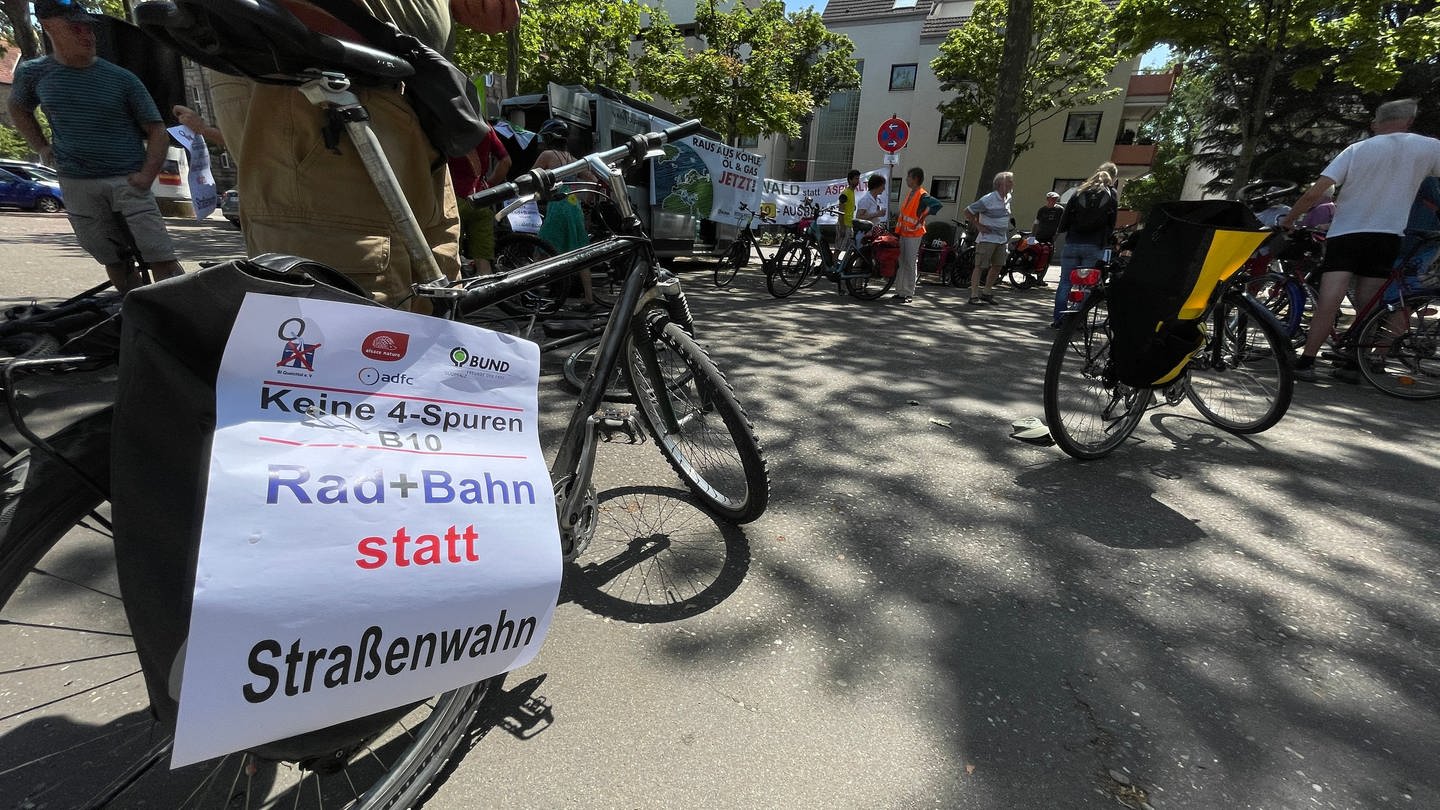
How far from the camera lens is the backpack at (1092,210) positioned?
253 inches

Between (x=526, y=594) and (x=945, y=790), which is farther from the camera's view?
(x=945, y=790)

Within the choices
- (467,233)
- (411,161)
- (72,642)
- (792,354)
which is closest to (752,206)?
(792,354)

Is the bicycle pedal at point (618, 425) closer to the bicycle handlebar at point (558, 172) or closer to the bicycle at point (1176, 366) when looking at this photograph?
the bicycle handlebar at point (558, 172)

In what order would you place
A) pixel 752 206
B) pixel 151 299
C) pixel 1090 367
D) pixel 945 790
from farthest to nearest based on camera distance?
pixel 752 206 → pixel 1090 367 → pixel 945 790 → pixel 151 299

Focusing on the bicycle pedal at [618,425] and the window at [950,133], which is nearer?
the bicycle pedal at [618,425]

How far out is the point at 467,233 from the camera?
15.5 ft

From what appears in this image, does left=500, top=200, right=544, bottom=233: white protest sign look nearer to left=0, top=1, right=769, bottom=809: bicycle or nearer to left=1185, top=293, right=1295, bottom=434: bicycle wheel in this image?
left=0, top=1, right=769, bottom=809: bicycle

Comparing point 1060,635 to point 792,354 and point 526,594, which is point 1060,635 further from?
point 792,354

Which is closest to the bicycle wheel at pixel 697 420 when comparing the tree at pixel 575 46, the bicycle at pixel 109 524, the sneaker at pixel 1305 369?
the bicycle at pixel 109 524

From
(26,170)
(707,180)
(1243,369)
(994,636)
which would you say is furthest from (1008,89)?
(26,170)

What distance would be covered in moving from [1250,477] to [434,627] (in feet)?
12.4

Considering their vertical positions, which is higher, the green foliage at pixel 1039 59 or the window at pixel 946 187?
the green foliage at pixel 1039 59

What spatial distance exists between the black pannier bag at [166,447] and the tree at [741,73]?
66.1ft

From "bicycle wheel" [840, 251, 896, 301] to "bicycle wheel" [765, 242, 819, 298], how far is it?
538mm
